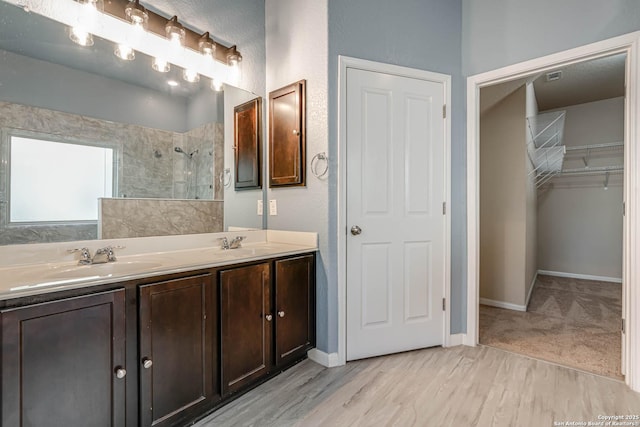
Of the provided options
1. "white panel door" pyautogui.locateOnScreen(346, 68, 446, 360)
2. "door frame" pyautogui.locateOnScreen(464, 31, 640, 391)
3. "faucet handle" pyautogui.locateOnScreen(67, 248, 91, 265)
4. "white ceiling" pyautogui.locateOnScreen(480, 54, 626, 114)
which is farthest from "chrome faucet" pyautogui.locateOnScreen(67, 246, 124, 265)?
"white ceiling" pyautogui.locateOnScreen(480, 54, 626, 114)

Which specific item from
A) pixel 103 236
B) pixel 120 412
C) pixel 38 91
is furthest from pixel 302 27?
pixel 120 412

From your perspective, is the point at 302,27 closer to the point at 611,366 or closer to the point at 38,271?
the point at 38,271

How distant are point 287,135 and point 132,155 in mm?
1038

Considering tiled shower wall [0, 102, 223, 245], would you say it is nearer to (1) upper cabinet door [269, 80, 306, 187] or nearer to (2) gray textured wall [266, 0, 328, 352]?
(1) upper cabinet door [269, 80, 306, 187]

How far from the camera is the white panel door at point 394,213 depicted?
7.21 feet

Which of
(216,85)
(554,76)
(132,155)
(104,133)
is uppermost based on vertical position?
(554,76)

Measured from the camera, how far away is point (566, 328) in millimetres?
2807

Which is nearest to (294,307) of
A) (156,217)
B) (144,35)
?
(156,217)

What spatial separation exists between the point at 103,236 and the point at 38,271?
34 cm

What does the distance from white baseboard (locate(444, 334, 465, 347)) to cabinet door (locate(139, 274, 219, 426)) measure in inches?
71.2

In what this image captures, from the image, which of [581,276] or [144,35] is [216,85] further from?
[581,276]

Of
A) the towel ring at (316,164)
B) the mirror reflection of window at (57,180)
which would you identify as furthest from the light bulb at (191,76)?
the towel ring at (316,164)

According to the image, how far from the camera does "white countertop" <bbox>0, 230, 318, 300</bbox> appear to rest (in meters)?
1.15

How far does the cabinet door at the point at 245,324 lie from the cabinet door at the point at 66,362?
1.60 feet
